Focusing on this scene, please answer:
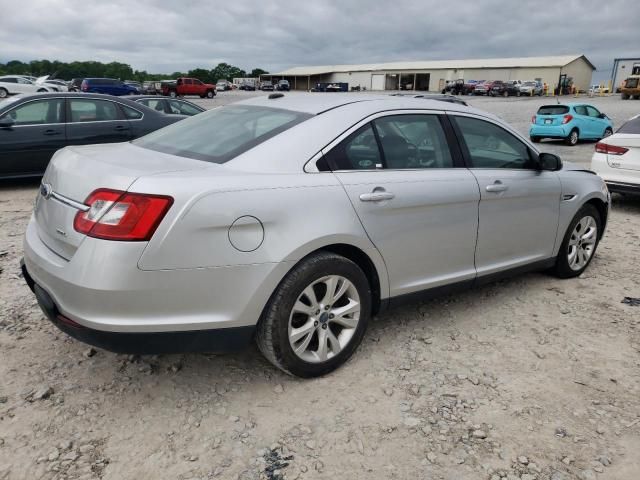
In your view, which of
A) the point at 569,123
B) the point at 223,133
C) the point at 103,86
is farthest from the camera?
the point at 103,86

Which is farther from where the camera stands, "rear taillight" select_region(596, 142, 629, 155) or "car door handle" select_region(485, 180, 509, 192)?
"rear taillight" select_region(596, 142, 629, 155)

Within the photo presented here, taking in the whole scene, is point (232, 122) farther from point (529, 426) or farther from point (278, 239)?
point (529, 426)

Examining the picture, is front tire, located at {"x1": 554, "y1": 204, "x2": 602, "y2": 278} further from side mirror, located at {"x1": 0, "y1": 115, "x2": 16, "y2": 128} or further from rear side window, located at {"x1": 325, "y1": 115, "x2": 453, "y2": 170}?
side mirror, located at {"x1": 0, "y1": 115, "x2": 16, "y2": 128}

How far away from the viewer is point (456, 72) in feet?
238

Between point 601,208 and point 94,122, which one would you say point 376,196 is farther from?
point 94,122

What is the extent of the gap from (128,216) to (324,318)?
1.19 metres

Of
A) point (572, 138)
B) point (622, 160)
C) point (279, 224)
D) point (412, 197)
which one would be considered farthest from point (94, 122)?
point (572, 138)

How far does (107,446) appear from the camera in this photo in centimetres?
246

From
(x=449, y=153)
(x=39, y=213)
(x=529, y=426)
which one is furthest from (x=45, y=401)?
(x=449, y=153)

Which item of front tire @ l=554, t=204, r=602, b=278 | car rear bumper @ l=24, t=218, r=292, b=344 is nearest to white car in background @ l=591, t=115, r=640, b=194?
front tire @ l=554, t=204, r=602, b=278

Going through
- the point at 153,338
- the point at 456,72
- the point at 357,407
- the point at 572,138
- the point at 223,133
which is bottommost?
the point at 357,407

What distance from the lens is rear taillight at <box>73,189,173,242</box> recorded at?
234cm

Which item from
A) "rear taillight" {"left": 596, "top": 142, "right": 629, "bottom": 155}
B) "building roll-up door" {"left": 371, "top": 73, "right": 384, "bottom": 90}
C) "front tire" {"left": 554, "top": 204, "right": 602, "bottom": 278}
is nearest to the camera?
"front tire" {"left": 554, "top": 204, "right": 602, "bottom": 278}

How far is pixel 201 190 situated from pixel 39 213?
44.8 inches
